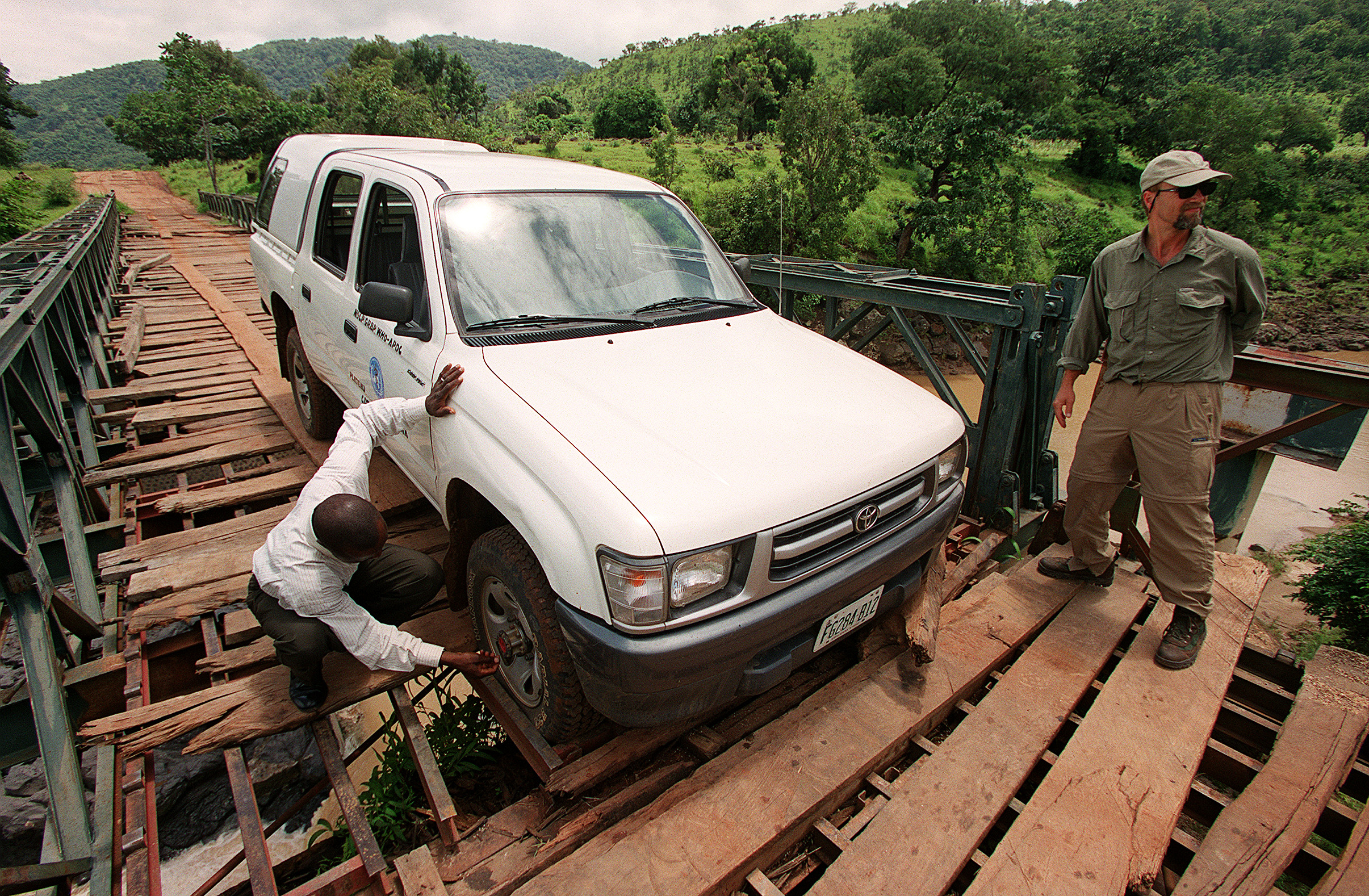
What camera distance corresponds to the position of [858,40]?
48.7m

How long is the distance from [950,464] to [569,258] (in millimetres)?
1764

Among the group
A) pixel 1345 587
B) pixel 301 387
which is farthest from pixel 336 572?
pixel 1345 587

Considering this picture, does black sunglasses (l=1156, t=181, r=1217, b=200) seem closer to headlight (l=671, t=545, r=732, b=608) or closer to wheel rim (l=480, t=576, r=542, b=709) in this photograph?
headlight (l=671, t=545, r=732, b=608)

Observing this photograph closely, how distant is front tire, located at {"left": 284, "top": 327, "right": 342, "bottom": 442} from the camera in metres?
4.30

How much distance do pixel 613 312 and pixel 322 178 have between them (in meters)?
2.22

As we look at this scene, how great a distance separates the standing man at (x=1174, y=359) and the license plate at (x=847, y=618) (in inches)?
54.9

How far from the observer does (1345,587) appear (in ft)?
17.7

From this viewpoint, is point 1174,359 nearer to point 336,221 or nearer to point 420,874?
point 420,874

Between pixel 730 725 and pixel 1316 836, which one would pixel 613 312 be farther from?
pixel 1316 836

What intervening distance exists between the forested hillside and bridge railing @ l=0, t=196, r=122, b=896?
8503 cm

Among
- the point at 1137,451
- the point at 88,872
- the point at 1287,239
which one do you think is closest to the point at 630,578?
the point at 88,872

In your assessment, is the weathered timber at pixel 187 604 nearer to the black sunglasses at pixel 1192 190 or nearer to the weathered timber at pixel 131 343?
the weathered timber at pixel 131 343

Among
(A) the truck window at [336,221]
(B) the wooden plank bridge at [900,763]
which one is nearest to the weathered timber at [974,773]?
(B) the wooden plank bridge at [900,763]

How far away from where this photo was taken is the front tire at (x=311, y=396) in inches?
169
